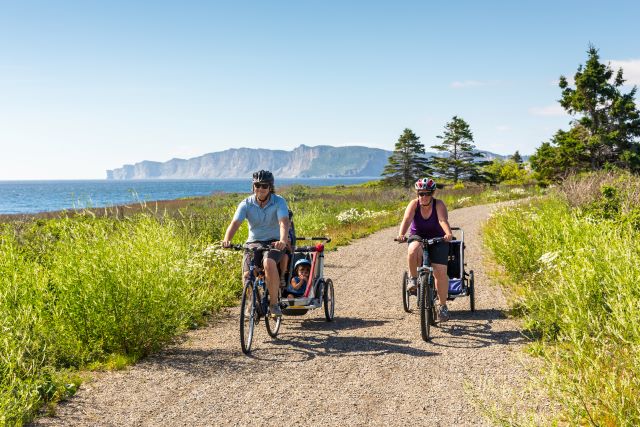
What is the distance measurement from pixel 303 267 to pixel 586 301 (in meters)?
3.98

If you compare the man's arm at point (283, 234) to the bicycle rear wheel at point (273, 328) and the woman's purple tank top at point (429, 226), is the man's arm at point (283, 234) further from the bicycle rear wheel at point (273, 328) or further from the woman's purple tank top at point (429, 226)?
the woman's purple tank top at point (429, 226)

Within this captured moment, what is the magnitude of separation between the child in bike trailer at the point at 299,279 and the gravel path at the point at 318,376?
56cm

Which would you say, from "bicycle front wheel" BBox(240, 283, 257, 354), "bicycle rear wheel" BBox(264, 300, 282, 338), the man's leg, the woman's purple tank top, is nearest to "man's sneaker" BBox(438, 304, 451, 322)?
the woman's purple tank top

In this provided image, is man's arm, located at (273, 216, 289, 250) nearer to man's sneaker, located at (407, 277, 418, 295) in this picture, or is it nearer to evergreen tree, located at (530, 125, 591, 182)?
man's sneaker, located at (407, 277, 418, 295)

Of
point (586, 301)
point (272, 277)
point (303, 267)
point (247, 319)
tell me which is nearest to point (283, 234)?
point (272, 277)

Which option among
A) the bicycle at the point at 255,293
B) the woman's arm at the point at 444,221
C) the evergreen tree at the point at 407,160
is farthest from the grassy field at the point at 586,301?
the evergreen tree at the point at 407,160

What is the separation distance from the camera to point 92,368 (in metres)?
6.25

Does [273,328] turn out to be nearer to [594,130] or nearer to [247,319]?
[247,319]

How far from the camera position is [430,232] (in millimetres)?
8062

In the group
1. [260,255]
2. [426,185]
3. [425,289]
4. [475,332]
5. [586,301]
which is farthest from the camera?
[426,185]

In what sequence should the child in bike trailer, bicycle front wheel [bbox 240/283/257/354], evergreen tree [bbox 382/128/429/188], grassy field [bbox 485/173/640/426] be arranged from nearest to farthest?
grassy field [bbox 485/173/640/426] → bicycle front wheel [bbox 240/283/257/354] → the child in bike trailer → evergreen tree [bbox 382/128/429/188]

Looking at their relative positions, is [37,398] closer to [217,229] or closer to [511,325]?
[511,325]

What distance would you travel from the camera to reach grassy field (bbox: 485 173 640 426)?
167 inches

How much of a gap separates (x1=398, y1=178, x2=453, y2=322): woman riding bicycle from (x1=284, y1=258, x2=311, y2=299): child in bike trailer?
5.00 feet
